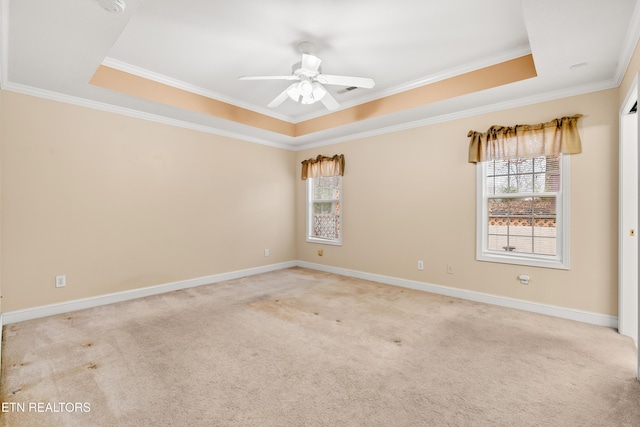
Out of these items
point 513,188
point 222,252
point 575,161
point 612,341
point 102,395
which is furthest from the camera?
point 222,252

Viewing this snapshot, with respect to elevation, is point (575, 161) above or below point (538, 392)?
above

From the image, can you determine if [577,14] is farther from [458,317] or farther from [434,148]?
[458,317]

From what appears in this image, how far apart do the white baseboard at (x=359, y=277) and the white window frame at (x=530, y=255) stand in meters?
0.47

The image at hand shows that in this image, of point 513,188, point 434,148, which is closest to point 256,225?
point 434,148

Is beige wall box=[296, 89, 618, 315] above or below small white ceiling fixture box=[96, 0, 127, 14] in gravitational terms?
below

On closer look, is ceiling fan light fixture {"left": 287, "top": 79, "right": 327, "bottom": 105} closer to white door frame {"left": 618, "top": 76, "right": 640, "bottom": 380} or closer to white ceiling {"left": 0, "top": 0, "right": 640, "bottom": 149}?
white ceiling {"left": 0, "top": 0, "right": 640, "bottom": 149}

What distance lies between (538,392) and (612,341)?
139cm

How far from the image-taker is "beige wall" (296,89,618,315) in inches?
117

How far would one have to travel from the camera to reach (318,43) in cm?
286

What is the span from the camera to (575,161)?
3102 millimetres

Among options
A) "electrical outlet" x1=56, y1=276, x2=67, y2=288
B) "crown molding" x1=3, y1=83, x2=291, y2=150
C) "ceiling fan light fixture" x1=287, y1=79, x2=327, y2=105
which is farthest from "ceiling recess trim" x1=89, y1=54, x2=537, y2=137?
"electrical outlet" x1=56, y1=276, x2=67, y2=288

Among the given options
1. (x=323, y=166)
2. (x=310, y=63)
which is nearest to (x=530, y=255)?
(x=310, y=63)

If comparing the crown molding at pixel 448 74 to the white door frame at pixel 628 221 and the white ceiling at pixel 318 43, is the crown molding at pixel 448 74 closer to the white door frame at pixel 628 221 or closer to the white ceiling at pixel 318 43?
the white ceiling at pixel 318 43

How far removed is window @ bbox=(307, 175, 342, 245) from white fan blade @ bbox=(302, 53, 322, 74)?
8.42ft
